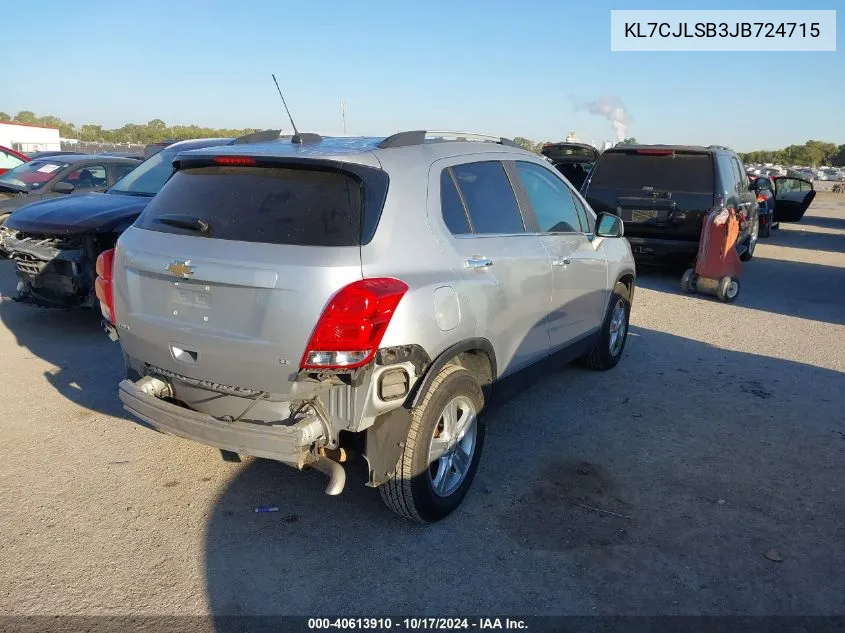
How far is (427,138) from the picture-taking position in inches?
159

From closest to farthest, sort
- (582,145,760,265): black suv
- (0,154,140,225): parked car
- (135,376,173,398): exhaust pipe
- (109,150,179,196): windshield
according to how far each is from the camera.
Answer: (135,376,173,398): exhaust pipe → (109,150,179,196): windshield → (0,154,140,225): parked car → (582,145,760,265): black suv

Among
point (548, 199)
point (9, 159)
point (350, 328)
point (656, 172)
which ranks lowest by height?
point (350, 328)

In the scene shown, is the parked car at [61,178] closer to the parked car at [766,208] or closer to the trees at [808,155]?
the parked car at [766,208]

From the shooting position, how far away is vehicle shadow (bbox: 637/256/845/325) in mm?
8844

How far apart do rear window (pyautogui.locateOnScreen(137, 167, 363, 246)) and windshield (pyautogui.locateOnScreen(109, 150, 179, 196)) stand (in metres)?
4.13

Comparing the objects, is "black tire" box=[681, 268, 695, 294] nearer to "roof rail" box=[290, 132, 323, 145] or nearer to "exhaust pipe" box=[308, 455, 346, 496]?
"roof rail" box=[290, 132, 323, 145]

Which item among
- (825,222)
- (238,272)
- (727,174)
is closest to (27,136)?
(825,222)

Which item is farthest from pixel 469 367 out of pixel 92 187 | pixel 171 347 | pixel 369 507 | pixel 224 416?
pixel 92 187

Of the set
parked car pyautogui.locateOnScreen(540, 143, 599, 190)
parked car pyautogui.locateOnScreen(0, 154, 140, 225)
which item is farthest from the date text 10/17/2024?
parked car pyautogui.locateOnScreen(540, 143, 599, 190)

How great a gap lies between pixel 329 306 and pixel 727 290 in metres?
7.57

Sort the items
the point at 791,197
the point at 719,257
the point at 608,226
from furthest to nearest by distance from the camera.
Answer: the point at 791,197, the point at 719,257, the point at 608,226

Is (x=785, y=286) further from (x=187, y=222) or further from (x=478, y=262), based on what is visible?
(x=187, y=222)

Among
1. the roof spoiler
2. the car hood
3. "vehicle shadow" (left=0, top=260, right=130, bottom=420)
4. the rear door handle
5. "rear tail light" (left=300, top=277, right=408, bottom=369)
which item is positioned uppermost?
the roof spoiler

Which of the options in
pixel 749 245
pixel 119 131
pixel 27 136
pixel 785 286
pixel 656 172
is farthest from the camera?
pixel 119 131
